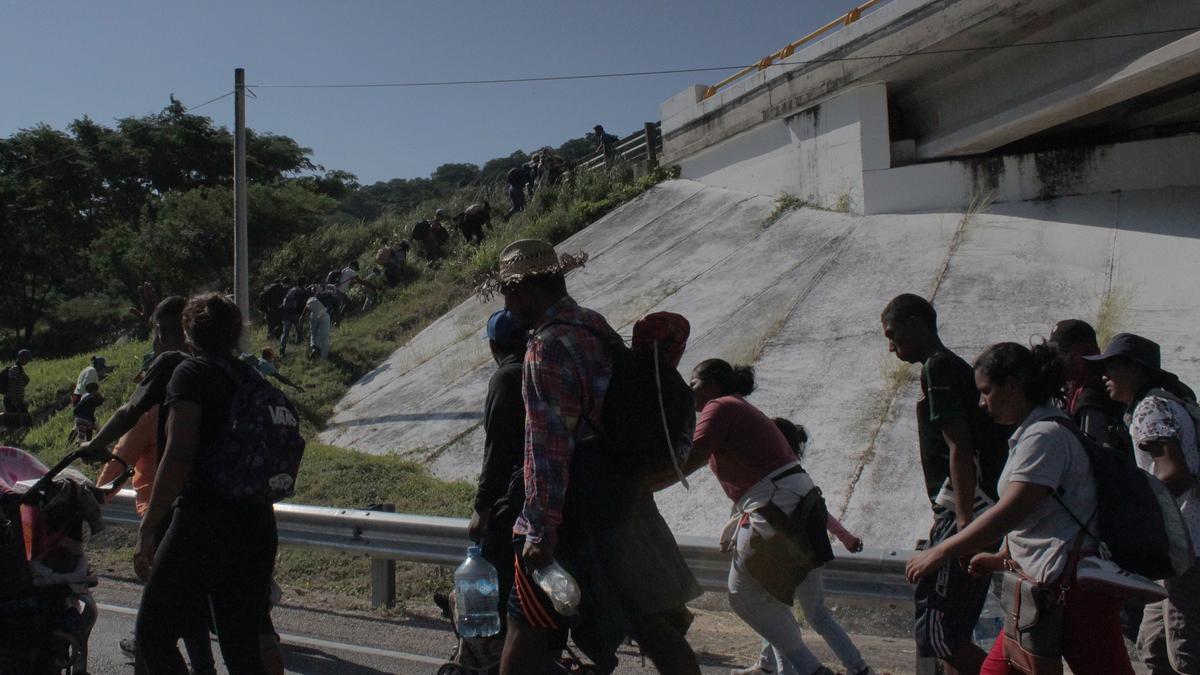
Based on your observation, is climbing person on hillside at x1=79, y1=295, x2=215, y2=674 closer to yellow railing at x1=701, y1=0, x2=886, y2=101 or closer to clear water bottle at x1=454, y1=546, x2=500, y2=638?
clear water bottle at x1=454, y1=546, x2=500, y2=638

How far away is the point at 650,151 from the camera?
75.5ft

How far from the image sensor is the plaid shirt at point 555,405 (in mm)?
3516

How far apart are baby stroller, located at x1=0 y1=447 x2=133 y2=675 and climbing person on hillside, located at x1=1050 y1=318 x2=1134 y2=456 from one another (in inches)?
163

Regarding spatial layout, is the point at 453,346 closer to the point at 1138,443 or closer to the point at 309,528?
the point at 309,528

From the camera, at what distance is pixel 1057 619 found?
346 cm

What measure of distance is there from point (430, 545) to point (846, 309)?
7.28m

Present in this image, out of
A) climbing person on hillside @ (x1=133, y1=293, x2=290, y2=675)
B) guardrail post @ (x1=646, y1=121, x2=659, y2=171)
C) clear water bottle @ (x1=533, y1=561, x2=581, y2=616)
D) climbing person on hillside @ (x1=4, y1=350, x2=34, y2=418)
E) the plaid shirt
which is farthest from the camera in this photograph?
guardrail post @ (x1=646, y1=121, x2=659, y2=171)

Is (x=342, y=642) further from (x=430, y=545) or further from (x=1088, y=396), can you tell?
(x=1088, y=396)

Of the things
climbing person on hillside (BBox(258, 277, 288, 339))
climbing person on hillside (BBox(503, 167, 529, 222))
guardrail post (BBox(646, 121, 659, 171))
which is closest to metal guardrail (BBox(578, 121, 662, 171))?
guardrail post (BBox(646, 121, 659, 171))

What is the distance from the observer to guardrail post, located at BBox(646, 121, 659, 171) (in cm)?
2261

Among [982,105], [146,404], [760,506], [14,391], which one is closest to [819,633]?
[760,506]

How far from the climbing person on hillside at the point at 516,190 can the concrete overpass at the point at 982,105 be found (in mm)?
6408

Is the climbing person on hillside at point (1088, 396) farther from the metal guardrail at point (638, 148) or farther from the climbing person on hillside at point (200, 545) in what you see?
the metal guardrail at point (638, 148)

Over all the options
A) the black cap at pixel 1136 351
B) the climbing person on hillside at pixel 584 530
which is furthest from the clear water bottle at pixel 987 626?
the climbing person on hillside at pixel 584 530
